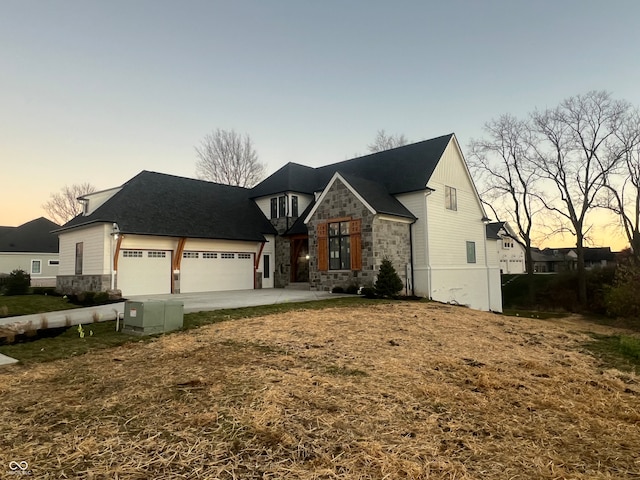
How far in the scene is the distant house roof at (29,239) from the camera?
33156mm

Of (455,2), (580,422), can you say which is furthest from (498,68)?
(580,422)

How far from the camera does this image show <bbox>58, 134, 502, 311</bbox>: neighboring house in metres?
17.4

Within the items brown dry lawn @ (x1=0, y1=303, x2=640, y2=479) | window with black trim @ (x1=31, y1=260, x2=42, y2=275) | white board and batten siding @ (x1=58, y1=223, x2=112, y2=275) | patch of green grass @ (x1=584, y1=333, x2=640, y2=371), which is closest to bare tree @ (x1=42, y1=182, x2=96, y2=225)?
window with black trim @ (x1=31, y1=260, x2=42, y2=275)

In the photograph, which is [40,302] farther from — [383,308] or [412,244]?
[412,244]

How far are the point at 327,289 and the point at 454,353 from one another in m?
12.1

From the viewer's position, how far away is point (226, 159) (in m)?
39.5

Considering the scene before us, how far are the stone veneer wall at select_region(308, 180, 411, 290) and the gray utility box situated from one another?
1012 centimetres

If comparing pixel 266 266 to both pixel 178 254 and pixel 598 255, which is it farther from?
pixel 598 255

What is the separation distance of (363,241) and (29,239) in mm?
35025

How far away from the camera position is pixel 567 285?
31672 mm

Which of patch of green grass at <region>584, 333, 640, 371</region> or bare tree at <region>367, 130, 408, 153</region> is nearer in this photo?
patch of green grass at <region>584, 333, 640, 371</region>

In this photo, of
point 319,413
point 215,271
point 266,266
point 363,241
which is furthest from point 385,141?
point 319,413

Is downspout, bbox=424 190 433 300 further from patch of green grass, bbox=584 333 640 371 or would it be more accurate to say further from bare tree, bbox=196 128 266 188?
bare tree, bbox=196 128 266 188

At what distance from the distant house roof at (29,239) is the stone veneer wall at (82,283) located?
17.1 metres
